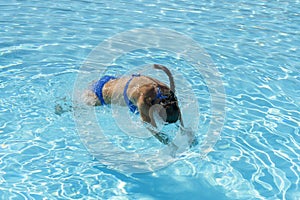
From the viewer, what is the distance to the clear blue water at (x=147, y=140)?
12.2 ft

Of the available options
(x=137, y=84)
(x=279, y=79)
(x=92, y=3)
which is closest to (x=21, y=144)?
(x=137, y=84)

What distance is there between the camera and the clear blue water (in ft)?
12.2

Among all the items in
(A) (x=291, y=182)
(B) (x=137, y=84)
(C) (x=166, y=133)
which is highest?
(B) (x=137, y=84)

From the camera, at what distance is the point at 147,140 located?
4.33 meters

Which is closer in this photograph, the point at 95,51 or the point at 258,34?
the point at 95,51

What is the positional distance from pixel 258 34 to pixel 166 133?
4326 millimetres

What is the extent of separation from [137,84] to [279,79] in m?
2.73

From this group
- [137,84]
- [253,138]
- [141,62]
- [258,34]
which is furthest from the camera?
[258,34]

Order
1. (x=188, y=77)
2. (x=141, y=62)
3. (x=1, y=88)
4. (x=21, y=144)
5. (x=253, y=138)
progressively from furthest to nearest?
(x=141, y=62)
(x=188, y=77)
(x=1, y=88)
(x=253, y=138)
(x=21, y=144)

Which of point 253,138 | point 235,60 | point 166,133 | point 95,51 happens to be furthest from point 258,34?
point 166,133

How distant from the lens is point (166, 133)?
163 inches

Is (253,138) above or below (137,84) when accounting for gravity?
below

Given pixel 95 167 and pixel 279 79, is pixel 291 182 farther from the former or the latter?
pixel 279 79

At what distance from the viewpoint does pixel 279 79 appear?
5.91 m
